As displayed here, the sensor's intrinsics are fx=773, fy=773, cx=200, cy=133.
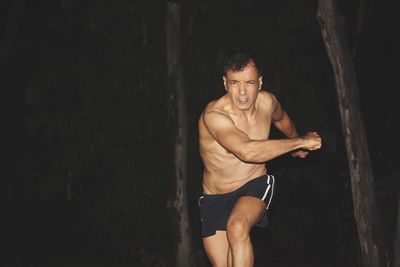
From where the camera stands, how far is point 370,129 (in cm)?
1434

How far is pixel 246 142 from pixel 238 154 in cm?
12

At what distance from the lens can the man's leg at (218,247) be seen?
671cm

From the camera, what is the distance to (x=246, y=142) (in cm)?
600

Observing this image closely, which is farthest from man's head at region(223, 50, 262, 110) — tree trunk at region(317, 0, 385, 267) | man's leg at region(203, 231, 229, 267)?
tree trunk at region(317, 0, 385, 267)

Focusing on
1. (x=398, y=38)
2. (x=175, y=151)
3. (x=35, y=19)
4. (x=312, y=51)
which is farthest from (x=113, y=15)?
(x=398, y=38)

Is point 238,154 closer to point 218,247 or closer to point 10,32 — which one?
point 218,247

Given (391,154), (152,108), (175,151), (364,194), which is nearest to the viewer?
(364,194)

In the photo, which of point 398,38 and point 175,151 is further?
point 398,38

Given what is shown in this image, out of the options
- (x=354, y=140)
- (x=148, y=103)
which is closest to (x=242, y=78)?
(x=354, y=140)

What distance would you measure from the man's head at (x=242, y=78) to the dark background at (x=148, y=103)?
638 cm

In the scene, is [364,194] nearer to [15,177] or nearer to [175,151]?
[175,151]

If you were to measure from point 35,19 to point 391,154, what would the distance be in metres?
6.99

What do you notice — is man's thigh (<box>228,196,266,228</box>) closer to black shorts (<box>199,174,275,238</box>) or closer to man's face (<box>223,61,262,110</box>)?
black shorts (<box>199,174,275,238</box>)

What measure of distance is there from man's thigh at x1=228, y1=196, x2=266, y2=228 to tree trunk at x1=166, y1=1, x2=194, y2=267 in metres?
6.28
